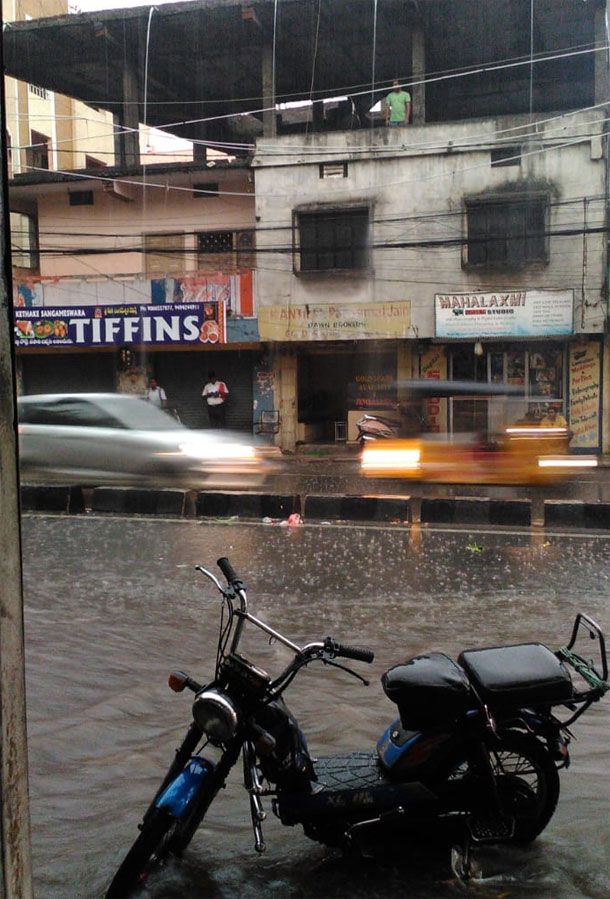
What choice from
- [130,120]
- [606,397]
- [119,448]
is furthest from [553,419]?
[130,120]

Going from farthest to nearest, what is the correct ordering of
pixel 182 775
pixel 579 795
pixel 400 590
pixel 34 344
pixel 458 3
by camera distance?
1. pixel 34 344
2. pixel 458 3
3. pixel 400 590
4. pixel 579 795
5. pixel 182 775

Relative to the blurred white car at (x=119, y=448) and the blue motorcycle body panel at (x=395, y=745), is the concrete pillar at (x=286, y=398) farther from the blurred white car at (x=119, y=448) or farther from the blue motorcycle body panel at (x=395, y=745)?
the blue motorcycle body panel at (x=395, y=745)

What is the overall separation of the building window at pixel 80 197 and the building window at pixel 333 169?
7111mm

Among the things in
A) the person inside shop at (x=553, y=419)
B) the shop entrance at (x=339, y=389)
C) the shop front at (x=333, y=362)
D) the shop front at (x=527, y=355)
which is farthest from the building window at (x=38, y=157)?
the person inside shop at (x=553, y=419)

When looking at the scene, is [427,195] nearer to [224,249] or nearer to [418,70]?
[418,70]

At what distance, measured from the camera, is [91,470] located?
13.2m

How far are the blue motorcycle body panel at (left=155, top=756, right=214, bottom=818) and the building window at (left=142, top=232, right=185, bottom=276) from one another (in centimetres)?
2264

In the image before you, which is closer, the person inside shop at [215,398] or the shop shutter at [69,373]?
the person inside shop at [215,398]

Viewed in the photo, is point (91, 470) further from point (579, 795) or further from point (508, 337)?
point (508, 337)

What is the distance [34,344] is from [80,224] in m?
3.99

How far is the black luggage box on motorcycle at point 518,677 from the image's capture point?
3.10 metres

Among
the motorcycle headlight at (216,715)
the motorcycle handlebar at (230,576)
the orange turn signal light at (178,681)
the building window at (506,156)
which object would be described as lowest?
the motorcycle headlight at (216,715)

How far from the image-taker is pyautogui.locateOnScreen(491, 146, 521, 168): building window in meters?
21.3

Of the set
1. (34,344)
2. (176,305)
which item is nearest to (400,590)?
(176,305)
